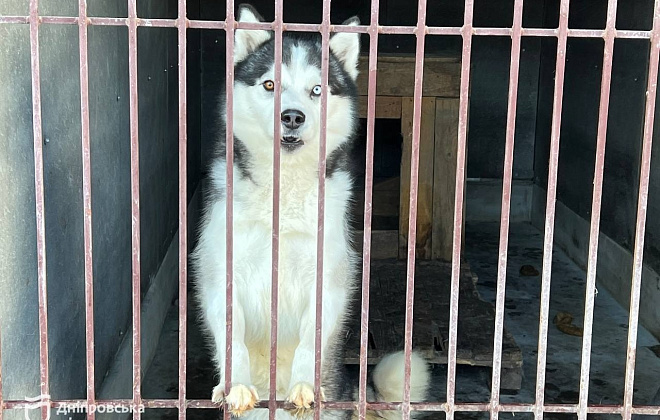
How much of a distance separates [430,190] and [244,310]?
2.88 metres

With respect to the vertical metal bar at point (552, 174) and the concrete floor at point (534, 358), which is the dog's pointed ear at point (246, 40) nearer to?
the vertical metal bar at point (552, 174)

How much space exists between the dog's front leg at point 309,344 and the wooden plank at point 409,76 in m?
2.65

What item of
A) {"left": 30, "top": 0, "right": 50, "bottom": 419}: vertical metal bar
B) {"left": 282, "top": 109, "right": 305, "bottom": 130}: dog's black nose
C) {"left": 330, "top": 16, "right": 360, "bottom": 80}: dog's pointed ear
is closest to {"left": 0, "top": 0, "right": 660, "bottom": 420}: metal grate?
{"left": 30, "top": 0, "right": 50, "bottom": 419}: vertical metal bar

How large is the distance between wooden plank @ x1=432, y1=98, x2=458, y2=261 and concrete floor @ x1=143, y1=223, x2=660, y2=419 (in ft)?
1.84

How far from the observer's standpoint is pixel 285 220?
9.94 ft

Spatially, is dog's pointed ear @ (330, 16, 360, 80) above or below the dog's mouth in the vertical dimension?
above

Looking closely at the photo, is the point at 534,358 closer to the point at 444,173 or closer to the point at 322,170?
the point at 444,173

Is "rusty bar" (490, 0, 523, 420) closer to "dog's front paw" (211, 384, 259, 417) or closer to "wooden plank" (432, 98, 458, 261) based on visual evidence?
"dog's front paw" (211, 384, 259, 417)

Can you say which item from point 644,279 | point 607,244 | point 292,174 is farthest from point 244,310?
point 607,244

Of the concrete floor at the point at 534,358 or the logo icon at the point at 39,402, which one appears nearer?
the logo icon at the point at 39,402

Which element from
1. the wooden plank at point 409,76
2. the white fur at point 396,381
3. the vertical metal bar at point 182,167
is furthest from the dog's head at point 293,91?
the wooden plank at point 409,76

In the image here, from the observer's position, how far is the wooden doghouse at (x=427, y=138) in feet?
18.0

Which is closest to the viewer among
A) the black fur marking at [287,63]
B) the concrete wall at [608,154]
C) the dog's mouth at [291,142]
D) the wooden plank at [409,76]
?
the dog's mouth at [291,142]

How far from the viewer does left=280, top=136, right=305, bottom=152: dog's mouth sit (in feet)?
9.45
